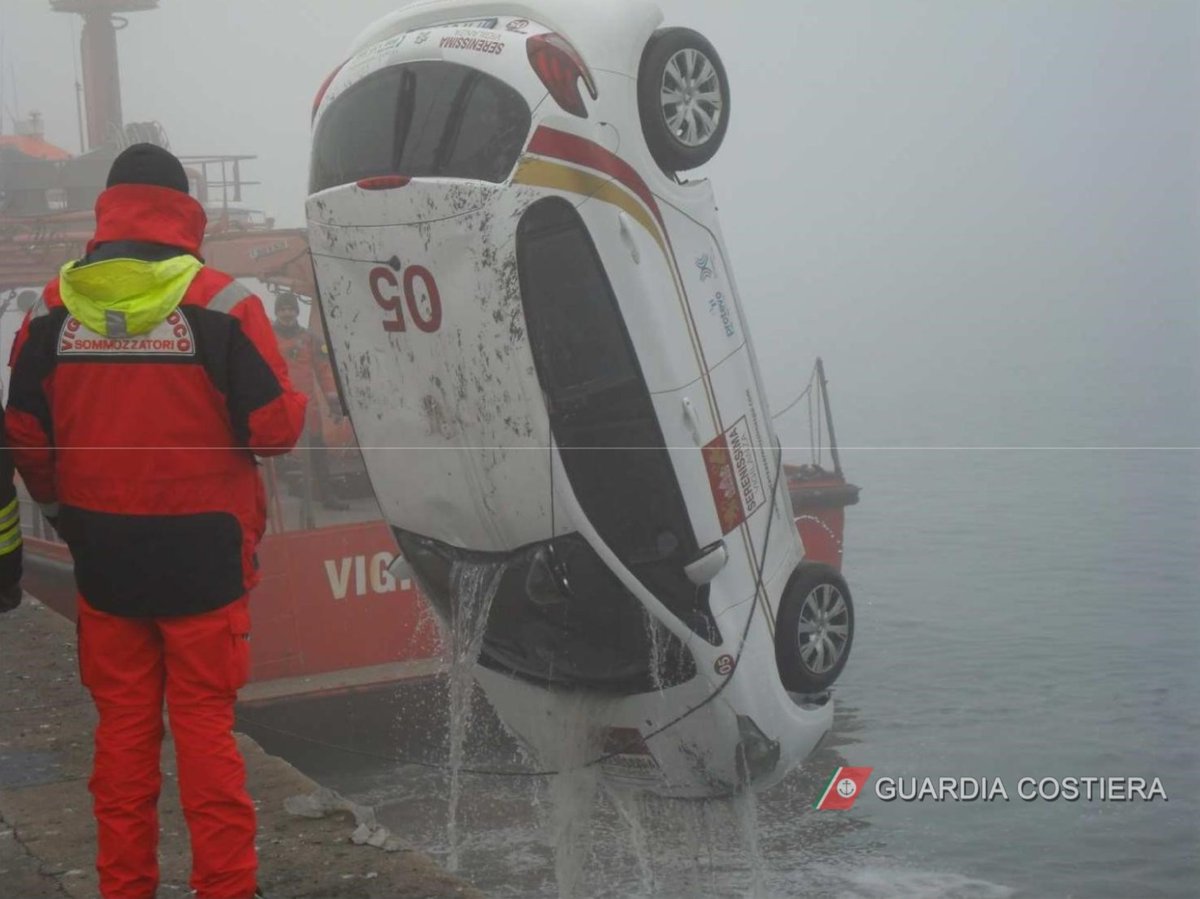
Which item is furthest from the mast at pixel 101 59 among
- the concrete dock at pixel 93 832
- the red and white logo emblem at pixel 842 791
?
the red and white logo emblem at pixel 842 791

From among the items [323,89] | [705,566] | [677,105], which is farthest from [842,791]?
[323,89]

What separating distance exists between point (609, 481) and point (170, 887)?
127 cm

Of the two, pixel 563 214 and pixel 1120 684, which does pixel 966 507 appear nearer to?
pixel 1120 684

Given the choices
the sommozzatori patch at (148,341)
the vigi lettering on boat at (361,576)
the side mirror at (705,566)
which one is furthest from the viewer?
the vigi lettering on boat at (361,576)

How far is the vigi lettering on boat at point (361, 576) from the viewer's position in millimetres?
3707

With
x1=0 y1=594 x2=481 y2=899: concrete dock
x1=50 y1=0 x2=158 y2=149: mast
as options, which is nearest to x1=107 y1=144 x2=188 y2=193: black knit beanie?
x1=50 y1=0 x2=158 y2=149: mast

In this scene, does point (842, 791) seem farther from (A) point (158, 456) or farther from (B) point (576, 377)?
(A) point (158, 456)

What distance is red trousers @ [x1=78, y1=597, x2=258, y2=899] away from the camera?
2797 millimetres

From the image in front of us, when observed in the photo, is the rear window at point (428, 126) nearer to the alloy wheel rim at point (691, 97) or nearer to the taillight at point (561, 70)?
the taillight at point (561, 70)

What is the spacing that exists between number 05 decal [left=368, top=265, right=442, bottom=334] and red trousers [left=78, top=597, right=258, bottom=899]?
68 centimetres

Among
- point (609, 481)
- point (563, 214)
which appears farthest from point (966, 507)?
point (563, 214)

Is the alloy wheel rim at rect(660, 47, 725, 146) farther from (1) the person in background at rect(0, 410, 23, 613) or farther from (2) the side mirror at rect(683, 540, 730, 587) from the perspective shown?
(1) the person in background at rect(0, 410, 23, 613)

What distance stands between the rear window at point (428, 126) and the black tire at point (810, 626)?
3.57 feet

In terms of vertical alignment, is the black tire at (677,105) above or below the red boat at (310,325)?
above
